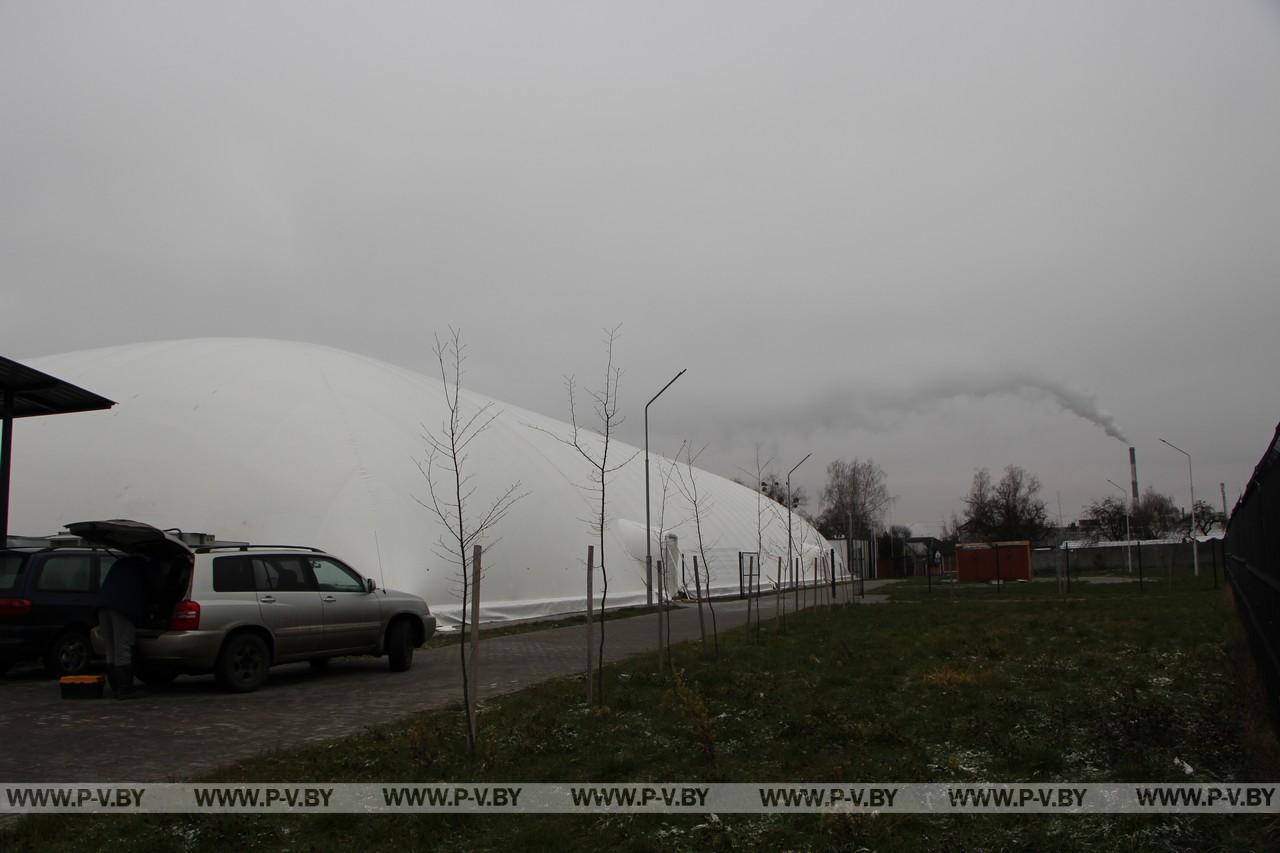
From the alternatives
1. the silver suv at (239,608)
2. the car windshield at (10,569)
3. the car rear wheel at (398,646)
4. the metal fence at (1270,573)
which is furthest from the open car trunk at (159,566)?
the metal fence at (1270,573)

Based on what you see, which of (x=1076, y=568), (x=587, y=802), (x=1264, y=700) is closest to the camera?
(x=587, y=802)

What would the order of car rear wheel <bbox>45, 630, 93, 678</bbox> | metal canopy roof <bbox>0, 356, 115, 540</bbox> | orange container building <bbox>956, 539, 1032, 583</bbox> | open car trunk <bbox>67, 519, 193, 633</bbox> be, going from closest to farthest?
open car trunk <bbox>67, 519, 193, 633</bbox>, car rear wheel <bbox>45, 630, 93, 678</bbox>, metal canopy roof <bbox>0, 356, 115, 540</bbox>, orange container building <bbox>956, 539, 1032, 583</bbox>

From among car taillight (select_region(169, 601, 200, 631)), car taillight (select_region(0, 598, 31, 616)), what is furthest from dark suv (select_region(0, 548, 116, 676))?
car taillight (select_region(169, 601, 200, 631))

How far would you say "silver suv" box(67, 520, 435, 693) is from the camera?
12062mm

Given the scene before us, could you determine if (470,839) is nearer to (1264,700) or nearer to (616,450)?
(1264,700)

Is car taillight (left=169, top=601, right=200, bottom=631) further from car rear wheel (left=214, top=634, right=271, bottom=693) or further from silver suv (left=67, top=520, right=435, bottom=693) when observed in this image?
car rear wheel (left=214, top=634, right=271, bottom=693)

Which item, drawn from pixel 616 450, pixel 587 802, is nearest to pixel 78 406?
pixel 587 802

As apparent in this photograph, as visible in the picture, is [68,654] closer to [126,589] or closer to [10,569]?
[10,569]

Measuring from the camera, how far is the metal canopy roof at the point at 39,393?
601 inches

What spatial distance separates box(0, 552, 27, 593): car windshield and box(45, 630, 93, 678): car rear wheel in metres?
0.98

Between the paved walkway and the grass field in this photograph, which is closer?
the grass field

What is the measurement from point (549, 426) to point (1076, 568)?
1456 inches

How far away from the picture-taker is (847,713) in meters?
8.66

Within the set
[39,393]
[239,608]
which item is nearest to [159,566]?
[239,608]
